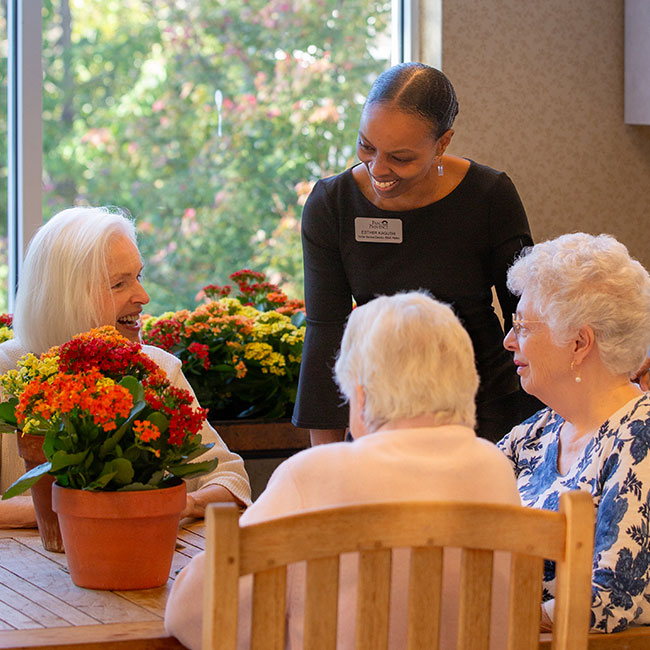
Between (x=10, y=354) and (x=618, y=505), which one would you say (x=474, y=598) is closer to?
(x=618, y=505)

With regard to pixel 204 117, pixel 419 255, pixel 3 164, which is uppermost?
pixel 204 117

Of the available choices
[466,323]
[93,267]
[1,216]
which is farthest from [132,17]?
[466,323]

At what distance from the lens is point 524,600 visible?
1.21 metres

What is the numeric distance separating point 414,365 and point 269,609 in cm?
37

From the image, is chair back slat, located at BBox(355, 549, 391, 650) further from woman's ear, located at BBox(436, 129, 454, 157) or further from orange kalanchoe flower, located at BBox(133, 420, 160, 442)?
woman's ear, located at BBox(436, 129, 454, 157)

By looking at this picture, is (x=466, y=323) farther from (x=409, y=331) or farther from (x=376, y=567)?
(x=376, y=567)

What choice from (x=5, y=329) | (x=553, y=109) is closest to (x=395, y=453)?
(x=5, y=329)

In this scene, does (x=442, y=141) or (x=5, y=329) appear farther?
(x=5, y=329)

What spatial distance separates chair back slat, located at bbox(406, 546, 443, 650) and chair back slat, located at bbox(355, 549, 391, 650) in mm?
33

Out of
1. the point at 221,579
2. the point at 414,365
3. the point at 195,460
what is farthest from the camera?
the point at 195,460

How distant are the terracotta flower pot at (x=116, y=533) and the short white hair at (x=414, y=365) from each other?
16.9 inches

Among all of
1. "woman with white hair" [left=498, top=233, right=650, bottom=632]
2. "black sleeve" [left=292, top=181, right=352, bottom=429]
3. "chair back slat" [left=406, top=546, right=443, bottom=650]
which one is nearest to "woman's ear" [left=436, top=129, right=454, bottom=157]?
"black sleeve" [left=292, top=181, right=352, bottom=429]

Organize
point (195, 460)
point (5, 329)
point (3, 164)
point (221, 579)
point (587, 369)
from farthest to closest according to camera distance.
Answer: point (3, 164), point (5, 329), point (195, 460), point (587, 369), point (221, 579)

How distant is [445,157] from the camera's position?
2.42 metres
